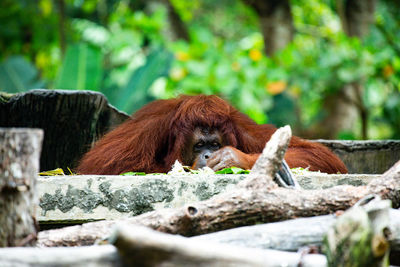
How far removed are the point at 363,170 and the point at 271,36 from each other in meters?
4.49

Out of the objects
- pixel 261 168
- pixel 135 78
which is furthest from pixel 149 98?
pixel 261 168

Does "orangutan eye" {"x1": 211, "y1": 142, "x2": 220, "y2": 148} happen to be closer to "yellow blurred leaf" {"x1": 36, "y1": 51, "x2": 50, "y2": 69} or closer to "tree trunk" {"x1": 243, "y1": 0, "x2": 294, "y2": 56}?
"tree trunk" {"x1": 243, "y1": 0, "x2": 294, "y2": 56}

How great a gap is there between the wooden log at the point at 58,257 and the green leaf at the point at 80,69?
5224mm

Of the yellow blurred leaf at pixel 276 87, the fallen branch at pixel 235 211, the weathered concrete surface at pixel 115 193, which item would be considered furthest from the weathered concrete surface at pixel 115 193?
the yellow blurred leaf at pixel 276 87

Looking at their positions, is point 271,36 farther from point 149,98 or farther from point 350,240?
point 350,240

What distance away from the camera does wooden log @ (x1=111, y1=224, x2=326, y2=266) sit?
162 centimetres

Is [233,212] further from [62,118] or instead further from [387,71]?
[387,71]

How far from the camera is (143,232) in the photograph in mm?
1627

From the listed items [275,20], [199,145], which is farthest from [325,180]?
[275,20]

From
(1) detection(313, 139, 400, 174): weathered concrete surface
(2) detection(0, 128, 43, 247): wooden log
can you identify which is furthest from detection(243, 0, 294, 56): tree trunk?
(2) detection(0, 128, 43, 247): wooden log

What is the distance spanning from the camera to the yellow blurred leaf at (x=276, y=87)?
8808mm

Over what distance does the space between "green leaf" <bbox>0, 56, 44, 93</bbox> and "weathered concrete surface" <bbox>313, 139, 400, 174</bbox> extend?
370 centimetres

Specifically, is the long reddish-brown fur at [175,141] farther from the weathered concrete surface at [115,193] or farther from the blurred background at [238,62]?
the blurred background at [238,62]

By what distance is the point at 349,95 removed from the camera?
9391 millimetres
